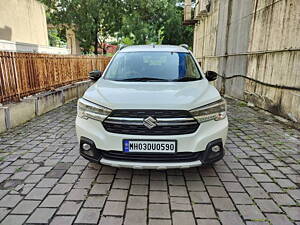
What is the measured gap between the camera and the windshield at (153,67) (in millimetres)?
3617

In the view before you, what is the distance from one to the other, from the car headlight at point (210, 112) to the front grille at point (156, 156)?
420 millimetres

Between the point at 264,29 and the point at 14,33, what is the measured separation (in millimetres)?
13612

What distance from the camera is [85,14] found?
52.1 feet

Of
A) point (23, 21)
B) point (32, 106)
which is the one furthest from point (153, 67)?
point (23, 21)

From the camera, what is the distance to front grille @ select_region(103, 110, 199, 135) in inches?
101

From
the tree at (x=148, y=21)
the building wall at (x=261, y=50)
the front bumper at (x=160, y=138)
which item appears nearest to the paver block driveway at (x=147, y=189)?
the front bumper at (x=160, y=138)

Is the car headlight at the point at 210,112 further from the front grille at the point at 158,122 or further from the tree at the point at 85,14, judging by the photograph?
the tree at the point at 85,14

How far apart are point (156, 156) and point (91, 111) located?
3.14 ft

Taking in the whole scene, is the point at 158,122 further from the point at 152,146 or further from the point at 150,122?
the point at 152,146

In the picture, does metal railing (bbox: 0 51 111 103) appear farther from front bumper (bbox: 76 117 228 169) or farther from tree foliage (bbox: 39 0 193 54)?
tree foliage (bbox: 39 0 193 54)

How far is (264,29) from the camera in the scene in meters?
6.75

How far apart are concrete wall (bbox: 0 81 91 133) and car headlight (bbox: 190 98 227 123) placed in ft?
13.7

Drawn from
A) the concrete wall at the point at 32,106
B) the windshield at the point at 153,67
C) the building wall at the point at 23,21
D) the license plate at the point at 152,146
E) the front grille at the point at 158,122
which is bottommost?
the concrete wall at the point at 32,106

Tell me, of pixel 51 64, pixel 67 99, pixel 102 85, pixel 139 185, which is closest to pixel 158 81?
pixel 102 85
